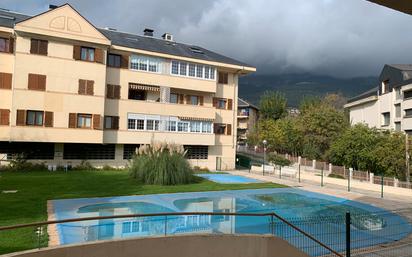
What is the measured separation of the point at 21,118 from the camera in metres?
26.5

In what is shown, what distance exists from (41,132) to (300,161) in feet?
82.2

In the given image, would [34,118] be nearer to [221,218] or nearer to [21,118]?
[21,118]

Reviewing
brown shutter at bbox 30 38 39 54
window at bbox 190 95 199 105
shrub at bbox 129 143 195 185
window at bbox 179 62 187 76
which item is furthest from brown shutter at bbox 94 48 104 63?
shrub at bbox 129 143 195 185

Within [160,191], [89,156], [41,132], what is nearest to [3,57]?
[41,132]

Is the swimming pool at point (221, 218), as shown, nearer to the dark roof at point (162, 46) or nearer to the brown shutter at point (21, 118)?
the brown shutter at point (21, 118)

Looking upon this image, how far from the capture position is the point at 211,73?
35531 millimetres

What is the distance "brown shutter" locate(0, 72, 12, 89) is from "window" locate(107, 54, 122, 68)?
7748 millimetres

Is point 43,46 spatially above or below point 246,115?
above

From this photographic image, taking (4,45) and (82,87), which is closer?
(4,45)

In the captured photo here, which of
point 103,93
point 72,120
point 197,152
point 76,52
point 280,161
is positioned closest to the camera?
point 72,120

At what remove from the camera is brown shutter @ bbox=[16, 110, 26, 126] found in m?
26.3

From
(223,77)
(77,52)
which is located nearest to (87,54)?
(77,52)

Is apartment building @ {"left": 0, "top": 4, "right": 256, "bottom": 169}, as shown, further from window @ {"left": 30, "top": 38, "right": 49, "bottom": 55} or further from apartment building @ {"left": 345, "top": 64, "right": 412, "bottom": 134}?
apartment building @ {"left": 345, "top": 64, "right": 412, "bottom": 134}

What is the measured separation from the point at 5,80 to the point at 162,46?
1442 cm
